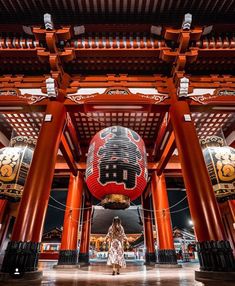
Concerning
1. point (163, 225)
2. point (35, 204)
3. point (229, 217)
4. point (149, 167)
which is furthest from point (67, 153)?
point (229, 217)

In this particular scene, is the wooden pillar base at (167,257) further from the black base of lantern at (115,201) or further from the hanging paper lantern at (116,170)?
the black base of lantern at (115,201)

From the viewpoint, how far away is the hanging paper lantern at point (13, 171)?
4.31 metres

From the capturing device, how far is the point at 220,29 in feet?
16.6

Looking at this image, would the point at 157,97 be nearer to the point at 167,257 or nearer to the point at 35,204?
the point at 35,204

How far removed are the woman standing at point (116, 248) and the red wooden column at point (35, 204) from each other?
8.77ft

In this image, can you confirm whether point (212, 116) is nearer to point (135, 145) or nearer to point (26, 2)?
point (135, 145)

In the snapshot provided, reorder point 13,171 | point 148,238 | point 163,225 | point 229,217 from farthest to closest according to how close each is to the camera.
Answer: point 148,238, point 163,225, point 229,217, point 13,171

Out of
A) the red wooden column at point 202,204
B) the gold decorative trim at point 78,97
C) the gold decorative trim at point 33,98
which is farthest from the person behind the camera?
the gold decorative trim at point 78,97

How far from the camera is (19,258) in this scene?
3.09 metres

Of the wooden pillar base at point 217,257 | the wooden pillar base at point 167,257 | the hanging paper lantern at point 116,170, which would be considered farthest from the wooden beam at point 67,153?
the wooden pillar base at point 217,257

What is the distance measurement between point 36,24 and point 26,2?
0.50 meters

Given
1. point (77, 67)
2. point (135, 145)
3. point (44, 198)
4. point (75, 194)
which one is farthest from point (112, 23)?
point (75, 194)

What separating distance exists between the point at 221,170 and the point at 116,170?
2.87 metres

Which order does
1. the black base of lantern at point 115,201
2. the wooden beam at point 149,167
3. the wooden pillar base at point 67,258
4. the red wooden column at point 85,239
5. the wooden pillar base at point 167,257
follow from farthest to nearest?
the red wooden column at point 85,239 → the wooden beam at point 149,167 → the wooden pillar base at point 167,257 → the wooden pillar base at point 67,258 → the black base of lantern at point 115,201
